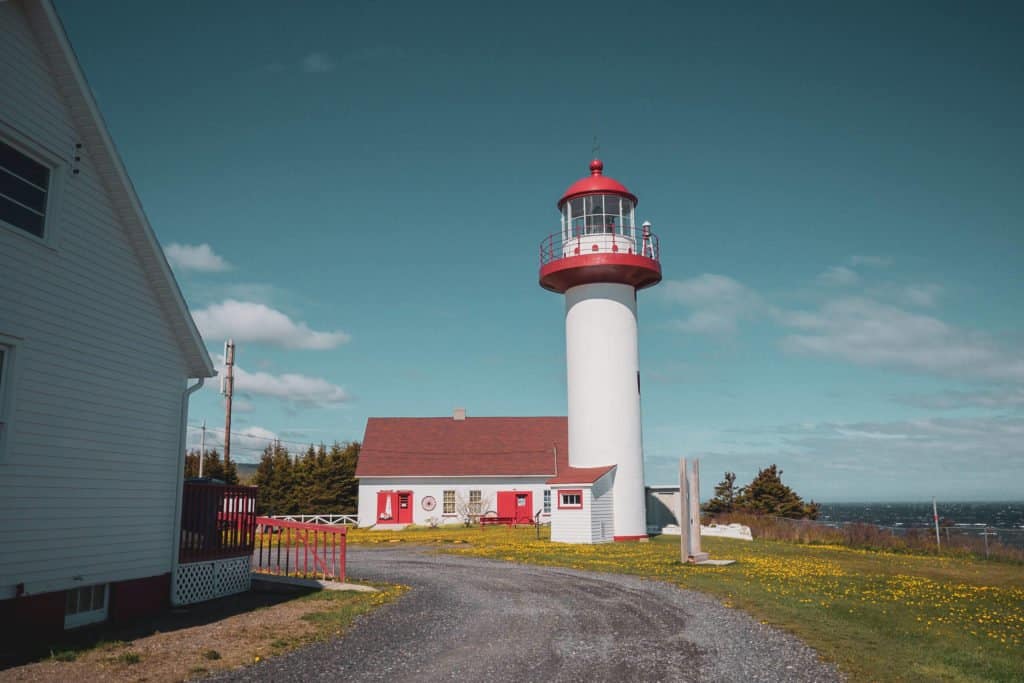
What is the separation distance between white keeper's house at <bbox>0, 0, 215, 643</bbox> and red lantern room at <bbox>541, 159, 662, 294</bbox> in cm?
1947

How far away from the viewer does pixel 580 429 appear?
31.8m

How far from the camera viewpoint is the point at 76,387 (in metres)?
11.8

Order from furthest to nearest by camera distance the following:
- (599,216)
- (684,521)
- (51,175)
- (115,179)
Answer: (599,216) → (684,521) → (115,179) → (51,175)

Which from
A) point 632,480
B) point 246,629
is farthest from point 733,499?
point 246,629

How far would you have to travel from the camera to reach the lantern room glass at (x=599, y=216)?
31.8 metres

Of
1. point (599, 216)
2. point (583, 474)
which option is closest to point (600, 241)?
point (599, 216)

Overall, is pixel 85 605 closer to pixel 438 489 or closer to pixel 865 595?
pixel 865 595

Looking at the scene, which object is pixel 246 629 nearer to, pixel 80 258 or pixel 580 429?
pixel 80 258

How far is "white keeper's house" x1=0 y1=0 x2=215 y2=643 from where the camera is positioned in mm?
10688

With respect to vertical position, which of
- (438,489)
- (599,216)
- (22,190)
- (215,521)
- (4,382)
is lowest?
(215,521)

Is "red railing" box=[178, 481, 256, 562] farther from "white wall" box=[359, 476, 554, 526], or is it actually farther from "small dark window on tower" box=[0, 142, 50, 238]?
"white wall" box=[359, 476, 554, 526]

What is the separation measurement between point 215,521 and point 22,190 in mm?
7415

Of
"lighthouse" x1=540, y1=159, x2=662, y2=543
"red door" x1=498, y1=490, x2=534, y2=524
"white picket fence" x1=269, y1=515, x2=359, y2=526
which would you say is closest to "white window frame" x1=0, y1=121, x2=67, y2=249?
"lighthouse" x1=540, y1=159, x2=662, y2=543

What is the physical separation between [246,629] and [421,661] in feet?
12.1
